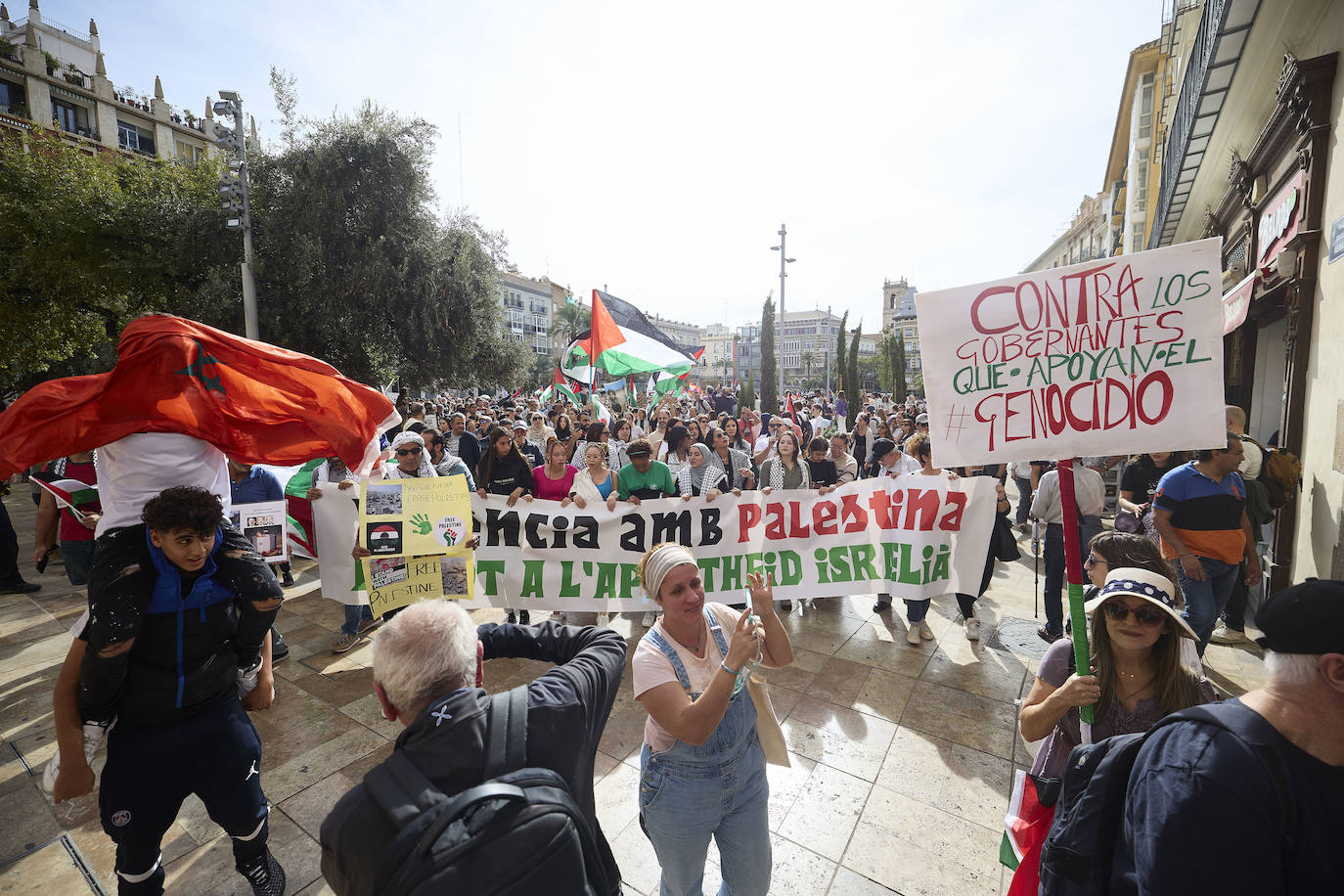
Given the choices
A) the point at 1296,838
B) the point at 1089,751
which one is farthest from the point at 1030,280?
the point at 1296,838

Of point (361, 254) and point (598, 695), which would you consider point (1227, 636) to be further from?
point (361, 254)

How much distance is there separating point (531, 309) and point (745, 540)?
70.1m

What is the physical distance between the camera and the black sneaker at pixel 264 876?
251cm

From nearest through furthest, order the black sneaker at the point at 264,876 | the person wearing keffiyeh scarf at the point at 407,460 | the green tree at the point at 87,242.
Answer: the black sneaker at the point at 264,876, the person wearing keffiyeh scarf at the point at 407,460, the green tree at the point at 87,242

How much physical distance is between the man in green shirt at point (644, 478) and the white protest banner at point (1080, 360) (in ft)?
10.4

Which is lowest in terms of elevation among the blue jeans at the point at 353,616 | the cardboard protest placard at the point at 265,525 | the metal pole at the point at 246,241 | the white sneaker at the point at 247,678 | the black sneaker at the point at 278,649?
the blue jeans at the point at 353,616

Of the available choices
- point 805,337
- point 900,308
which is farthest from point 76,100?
point 805,337

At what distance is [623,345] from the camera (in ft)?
40.0

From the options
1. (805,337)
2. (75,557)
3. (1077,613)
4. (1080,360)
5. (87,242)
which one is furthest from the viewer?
(805,337)

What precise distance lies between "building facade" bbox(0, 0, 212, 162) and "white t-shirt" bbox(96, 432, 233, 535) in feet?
115

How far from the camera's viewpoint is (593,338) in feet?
35.7

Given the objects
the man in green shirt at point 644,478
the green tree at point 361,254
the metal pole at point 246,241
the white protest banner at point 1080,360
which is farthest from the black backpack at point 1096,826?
the green tree at point 361,254

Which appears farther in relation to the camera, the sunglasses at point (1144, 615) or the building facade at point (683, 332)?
the building facade at point (683, 332)

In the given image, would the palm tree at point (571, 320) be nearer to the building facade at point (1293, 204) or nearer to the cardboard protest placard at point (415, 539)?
the building facade at point (1293, 204)
